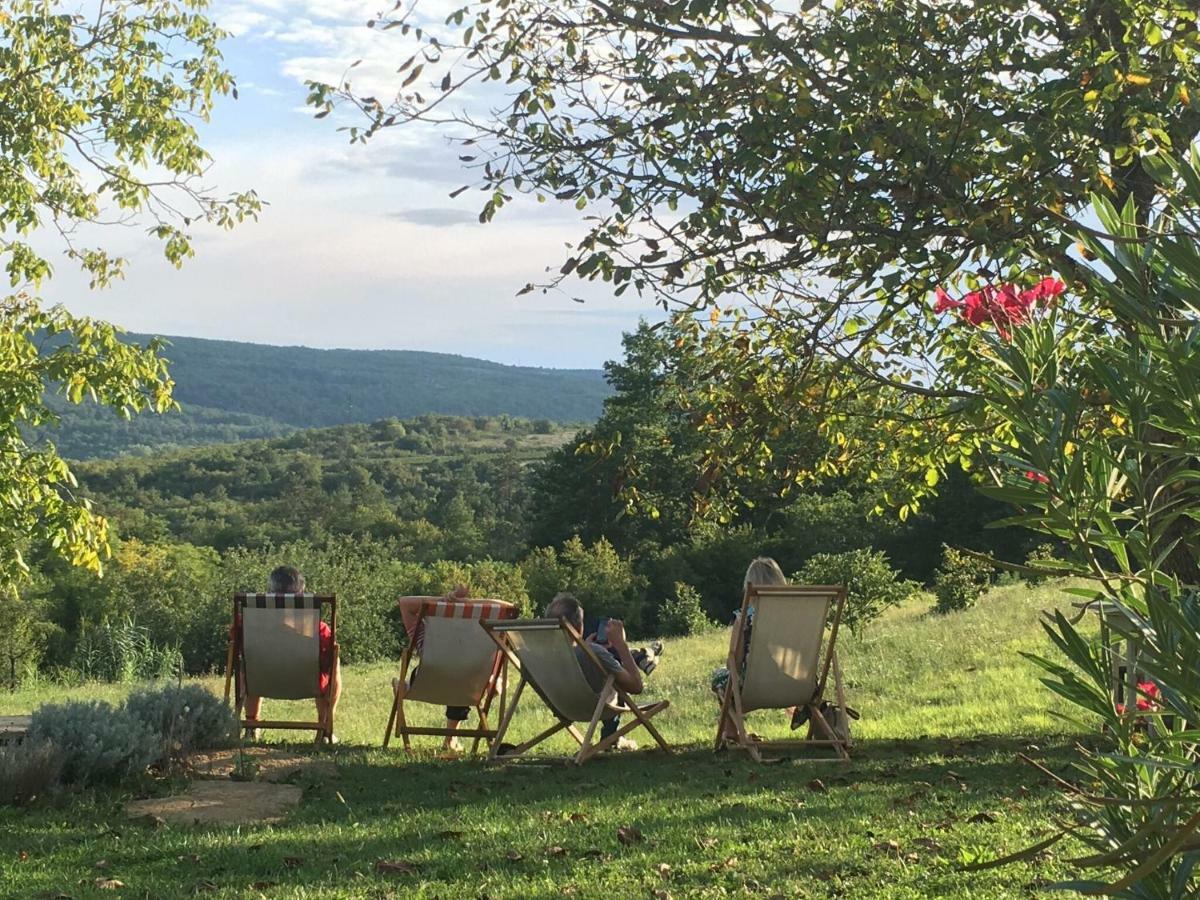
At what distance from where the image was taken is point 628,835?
15.5 feet

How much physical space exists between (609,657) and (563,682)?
310 millimetres

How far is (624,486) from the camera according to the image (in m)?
7.59

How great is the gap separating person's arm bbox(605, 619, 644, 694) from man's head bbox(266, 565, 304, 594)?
2.14 meters

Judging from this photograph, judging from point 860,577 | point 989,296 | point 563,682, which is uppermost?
point 989,296

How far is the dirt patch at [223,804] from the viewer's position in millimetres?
5203

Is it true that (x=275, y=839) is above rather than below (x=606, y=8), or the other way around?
below

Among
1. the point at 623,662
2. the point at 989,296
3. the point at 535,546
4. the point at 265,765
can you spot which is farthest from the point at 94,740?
the point at 535,546

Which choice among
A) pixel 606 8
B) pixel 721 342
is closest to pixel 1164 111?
pixel 606 8

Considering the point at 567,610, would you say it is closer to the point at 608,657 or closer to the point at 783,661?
the point at 608,657

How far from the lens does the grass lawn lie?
402 cm

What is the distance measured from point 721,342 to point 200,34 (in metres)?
5.48

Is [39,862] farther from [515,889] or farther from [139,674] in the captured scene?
[139,674]

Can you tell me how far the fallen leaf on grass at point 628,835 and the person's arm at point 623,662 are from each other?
220cm

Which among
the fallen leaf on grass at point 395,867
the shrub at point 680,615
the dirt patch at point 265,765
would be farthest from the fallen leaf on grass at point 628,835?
the shrub at point 680,615
